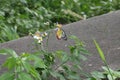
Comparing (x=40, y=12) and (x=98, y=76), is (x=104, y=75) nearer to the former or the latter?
(x=98, y=76)

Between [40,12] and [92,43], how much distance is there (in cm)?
178

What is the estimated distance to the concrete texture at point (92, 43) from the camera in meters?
2.17

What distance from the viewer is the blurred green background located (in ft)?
12.3

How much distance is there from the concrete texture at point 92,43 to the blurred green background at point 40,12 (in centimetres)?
70

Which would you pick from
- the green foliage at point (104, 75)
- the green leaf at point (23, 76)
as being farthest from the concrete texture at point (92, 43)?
the green leaf at point (23, 76)

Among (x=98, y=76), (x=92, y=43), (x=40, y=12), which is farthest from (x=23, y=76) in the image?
(x=40, y=12)

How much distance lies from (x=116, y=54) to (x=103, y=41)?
302mm

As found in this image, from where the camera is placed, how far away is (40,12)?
13.8 ft

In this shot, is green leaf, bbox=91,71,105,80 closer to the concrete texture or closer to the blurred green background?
the concrete texture

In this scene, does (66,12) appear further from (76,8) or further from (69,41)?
(69,41)

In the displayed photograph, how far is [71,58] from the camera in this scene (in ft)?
5.75

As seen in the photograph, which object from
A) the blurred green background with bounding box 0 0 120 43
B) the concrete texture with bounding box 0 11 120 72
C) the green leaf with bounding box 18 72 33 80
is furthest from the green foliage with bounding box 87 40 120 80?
the blurred green background with bounding box 0 0 120 43

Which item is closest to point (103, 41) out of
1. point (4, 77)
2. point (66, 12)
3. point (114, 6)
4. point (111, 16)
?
point (111, 16)

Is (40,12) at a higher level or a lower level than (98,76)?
higher
